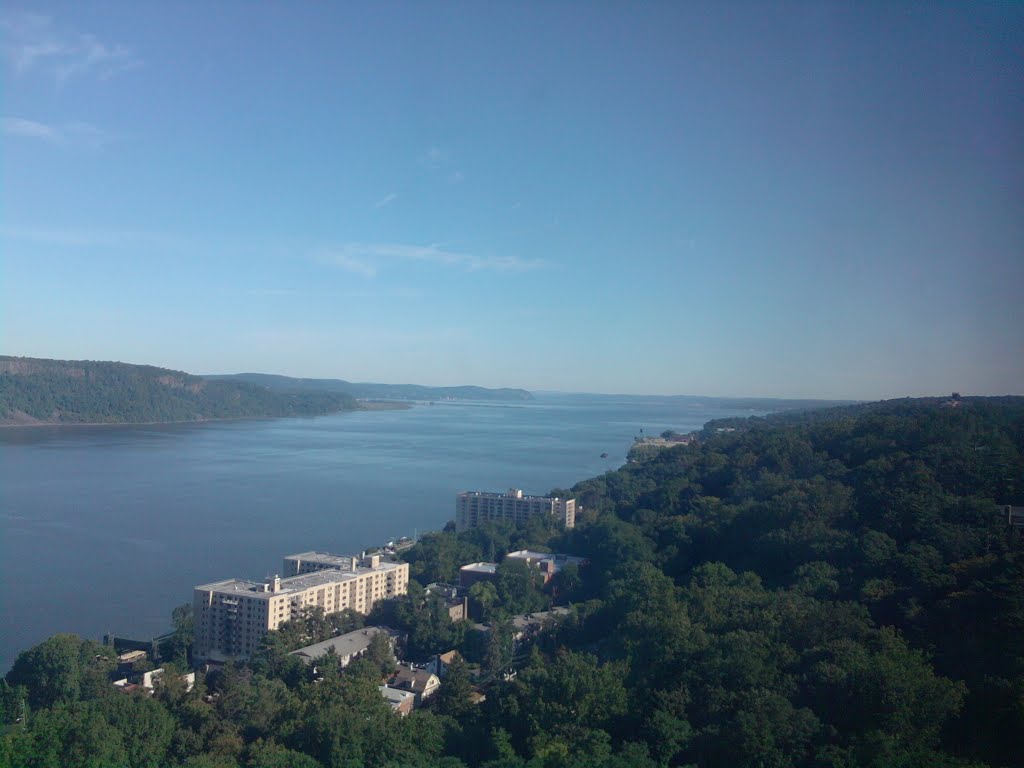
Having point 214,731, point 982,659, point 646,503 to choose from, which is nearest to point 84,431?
point 646,503

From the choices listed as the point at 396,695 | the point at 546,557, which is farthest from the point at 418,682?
the point at 546,557

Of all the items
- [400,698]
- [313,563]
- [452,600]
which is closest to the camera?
[400,698]

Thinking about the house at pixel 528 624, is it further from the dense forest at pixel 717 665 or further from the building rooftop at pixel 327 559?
the building rooftop at pixel 327 559

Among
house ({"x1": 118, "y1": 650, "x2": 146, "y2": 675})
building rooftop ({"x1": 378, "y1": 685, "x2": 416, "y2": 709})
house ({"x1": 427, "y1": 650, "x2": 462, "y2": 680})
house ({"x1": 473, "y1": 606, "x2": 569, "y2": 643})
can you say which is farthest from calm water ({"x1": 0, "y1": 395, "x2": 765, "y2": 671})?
house ({"x1": 473, "y1": 606, "x2": 569, "y2": 643})

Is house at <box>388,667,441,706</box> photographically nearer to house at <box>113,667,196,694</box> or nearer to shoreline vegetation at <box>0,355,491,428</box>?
house at <box>113,667,196,694</box>

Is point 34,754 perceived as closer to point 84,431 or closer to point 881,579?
point 881,579

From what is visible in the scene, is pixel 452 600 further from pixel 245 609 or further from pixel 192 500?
pixel 192 500
